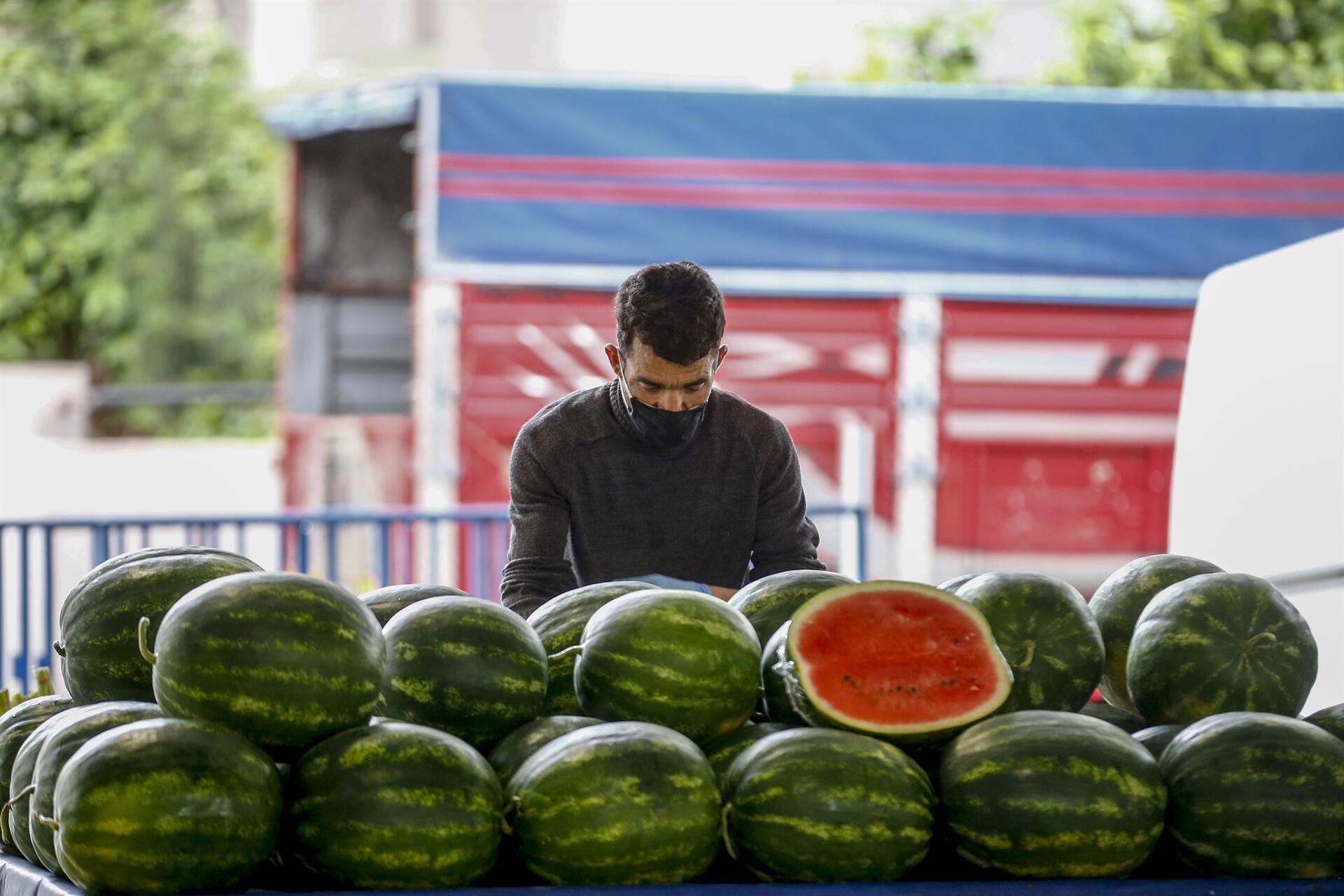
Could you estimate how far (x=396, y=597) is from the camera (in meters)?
2.04

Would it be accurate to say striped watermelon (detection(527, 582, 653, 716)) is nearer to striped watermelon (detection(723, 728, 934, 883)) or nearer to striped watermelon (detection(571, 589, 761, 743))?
striped watermelon (detection(571, 589, 761, 743))

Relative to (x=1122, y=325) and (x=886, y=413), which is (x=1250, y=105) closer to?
(x=1122, y=325)

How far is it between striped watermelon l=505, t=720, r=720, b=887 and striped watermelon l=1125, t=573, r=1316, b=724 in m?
0.65

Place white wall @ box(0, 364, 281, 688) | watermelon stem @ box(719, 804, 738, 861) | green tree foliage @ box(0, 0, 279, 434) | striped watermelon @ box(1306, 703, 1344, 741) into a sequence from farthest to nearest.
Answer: green tree foliage @ box(0, 0, 279, 434), white wall @ box(0, 364, 281, 688), striped watermelon @ box(1306, 703, 1344, 741), watermelon stem @ box(719, 804, 738, 861)

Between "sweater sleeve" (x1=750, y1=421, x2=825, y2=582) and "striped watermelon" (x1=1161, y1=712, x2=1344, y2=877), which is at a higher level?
"sweater sleeve" (x1=750, y1=421, x2=825, y2=582)

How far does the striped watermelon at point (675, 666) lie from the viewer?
1747 mm

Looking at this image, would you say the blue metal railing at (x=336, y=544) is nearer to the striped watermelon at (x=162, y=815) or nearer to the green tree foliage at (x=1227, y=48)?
the striped watermelon at (x=162, y=815)

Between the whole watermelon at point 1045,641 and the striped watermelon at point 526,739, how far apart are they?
1.78ft

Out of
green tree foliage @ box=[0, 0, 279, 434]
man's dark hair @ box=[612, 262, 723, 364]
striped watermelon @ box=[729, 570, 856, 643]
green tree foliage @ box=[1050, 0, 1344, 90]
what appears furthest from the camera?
green tree foliage @ box=[0, 0, 279, 434]

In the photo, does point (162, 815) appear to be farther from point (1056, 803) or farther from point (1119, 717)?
point (1119, 717)

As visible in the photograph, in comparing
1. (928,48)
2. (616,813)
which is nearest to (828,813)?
(616,813)

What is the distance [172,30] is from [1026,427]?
15616 millimetres

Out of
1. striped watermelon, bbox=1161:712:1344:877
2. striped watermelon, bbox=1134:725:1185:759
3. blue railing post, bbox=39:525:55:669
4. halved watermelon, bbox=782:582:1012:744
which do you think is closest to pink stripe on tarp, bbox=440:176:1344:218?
blue railing post, bbox=39:525:55:669

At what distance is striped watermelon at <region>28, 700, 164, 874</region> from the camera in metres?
1.66
